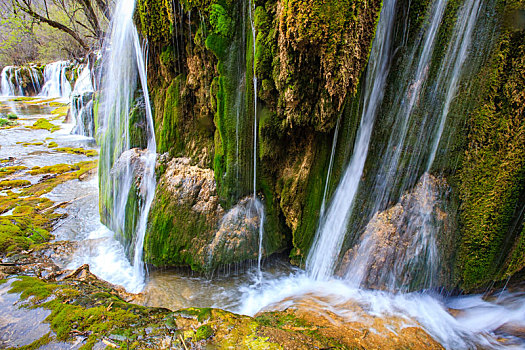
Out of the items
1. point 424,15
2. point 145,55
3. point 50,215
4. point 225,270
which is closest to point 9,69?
point 50,215

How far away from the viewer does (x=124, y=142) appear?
243 inches

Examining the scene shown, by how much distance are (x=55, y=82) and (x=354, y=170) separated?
39519mm

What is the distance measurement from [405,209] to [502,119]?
1638mm

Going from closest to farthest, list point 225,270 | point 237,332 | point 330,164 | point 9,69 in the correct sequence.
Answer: point 237,332, point 330,164, point 225,270, point 9,69

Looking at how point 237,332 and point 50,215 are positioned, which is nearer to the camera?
point 237,332

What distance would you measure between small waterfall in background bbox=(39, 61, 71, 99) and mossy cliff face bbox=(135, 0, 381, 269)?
33.6m

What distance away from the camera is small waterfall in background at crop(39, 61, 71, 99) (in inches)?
1177

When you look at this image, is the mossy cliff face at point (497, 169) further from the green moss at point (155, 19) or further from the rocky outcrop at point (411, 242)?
the green moss at point (155, 19)

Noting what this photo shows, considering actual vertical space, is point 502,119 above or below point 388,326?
above

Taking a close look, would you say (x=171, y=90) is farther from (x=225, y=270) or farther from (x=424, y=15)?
(x=424, y=15)

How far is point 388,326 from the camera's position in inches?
130

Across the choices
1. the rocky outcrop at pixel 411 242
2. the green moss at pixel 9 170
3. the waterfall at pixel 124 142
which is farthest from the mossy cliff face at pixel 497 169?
the green moss at pixel 9 170

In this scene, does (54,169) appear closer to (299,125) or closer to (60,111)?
(299,125)

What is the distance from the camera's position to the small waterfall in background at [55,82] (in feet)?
98.1
